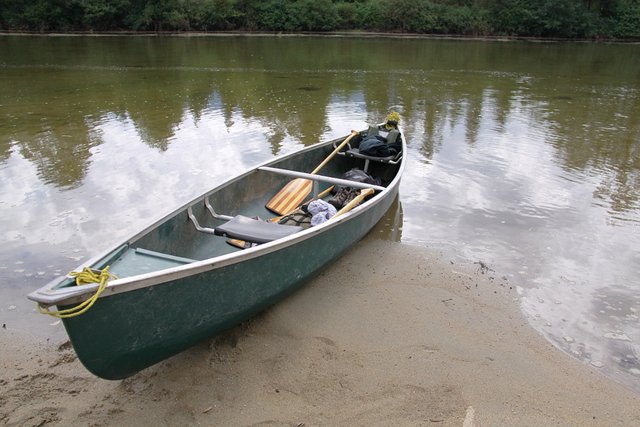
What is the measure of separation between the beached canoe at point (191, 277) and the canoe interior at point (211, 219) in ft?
0.03

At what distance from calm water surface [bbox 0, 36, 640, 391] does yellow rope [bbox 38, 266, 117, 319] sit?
1540mm

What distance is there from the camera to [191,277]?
10.3ft

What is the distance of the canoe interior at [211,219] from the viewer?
133 inches

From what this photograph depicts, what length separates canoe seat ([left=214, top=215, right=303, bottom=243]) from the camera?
412 cm

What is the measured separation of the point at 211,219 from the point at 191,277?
69.5 inches

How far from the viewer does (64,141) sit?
29.3 ft

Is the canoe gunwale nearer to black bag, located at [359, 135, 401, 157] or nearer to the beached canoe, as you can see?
the beached canoe

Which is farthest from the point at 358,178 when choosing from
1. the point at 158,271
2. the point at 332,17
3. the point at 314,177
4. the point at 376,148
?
the point at 332,17

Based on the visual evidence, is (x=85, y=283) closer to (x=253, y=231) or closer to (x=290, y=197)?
(x=253, y=231)

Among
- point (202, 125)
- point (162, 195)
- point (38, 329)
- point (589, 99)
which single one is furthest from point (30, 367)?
point (589, 99)

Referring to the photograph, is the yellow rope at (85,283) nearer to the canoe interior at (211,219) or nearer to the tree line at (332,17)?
the canoe interior at (211,219)

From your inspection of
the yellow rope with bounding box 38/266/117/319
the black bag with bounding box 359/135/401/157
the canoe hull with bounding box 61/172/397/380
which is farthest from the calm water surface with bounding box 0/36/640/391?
the yellow rope with bounding box 38/266/117/319

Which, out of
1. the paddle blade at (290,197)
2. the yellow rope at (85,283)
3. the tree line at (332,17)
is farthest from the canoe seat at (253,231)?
the tree line at (332,17)

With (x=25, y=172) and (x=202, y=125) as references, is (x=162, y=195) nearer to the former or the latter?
(x=25, y=172)
